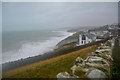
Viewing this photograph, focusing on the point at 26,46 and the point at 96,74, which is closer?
the point at 96,74

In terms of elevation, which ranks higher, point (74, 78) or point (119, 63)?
point (119, 63)

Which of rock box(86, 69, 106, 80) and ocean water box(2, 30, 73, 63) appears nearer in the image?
rock box(86, 69, 106, 80)

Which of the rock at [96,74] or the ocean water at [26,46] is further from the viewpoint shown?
the ocean water at [26,46]

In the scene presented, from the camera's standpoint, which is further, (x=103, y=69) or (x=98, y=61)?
(x=98, y=61)

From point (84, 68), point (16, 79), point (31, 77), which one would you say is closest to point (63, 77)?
point (84, 68)

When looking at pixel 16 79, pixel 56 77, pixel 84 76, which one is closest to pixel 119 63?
pixel 84 76

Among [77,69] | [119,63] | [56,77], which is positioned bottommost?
[56,77]

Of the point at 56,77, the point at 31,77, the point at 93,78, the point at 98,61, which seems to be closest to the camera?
the point at 93,78

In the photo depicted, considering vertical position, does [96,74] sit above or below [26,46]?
above

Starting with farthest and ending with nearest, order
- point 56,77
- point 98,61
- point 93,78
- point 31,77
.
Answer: point 98,61
point 31,77
point 56,77
point 93,78

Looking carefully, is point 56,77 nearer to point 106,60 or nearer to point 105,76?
point 105,76
